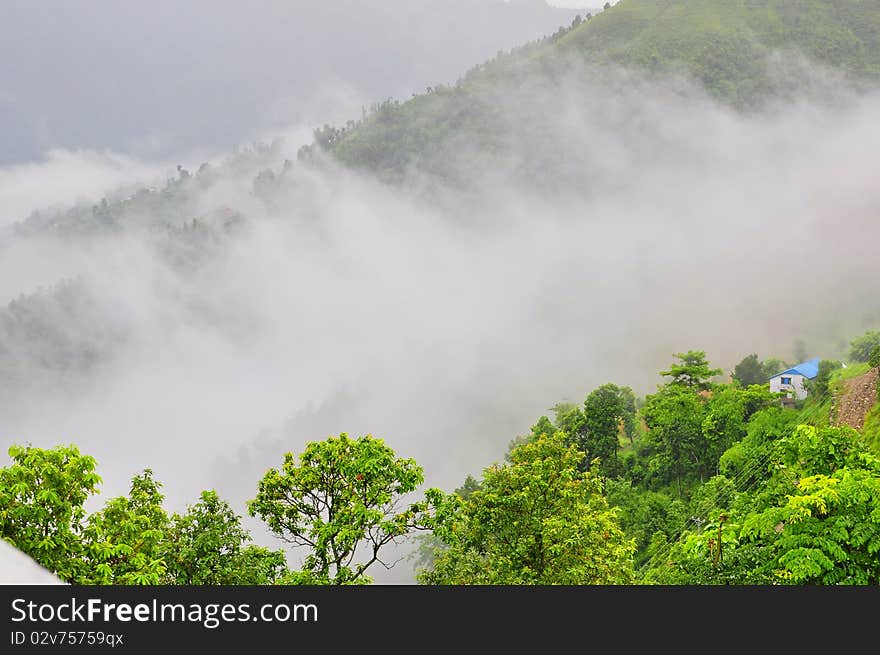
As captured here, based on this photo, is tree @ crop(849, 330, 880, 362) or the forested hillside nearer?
the forested hillside

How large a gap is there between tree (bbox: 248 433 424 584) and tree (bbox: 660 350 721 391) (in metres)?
28.9

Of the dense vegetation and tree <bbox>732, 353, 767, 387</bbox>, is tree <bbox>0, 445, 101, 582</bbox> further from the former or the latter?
tree <bbox>732, 353, 767, 387</bbox>

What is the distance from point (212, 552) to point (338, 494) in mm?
2463

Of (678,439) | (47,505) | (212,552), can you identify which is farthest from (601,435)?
(47,505)

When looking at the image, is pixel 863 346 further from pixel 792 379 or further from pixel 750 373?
pixel 750 373

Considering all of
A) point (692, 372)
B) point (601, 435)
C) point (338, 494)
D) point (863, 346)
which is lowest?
point (338, 494)

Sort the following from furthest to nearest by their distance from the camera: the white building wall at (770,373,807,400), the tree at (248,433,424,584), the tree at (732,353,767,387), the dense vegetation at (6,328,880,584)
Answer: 1. the tree at (732,353,767,387)
2. the white building wall at (770,373,807,400)
3. the tree at (248,433,424,584)
4. the dense vegetation at (6,328,880,584)

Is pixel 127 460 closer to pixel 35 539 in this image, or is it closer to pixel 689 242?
pixel 689 242

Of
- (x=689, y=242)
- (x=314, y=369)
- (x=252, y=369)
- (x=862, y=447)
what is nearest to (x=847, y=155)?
(x=689, y=242)

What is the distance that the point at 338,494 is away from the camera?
13.6 metres

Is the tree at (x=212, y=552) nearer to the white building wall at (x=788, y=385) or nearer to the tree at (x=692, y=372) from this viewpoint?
the tree at (x=692, y=372)

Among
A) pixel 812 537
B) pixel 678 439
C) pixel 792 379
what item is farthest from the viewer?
pixel 792 379

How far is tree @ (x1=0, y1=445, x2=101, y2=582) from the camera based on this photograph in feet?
31.2

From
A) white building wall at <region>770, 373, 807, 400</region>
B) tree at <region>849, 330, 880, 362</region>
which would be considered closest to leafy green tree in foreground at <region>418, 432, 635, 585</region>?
tree at <region>849, 330, 880, 362</region>
